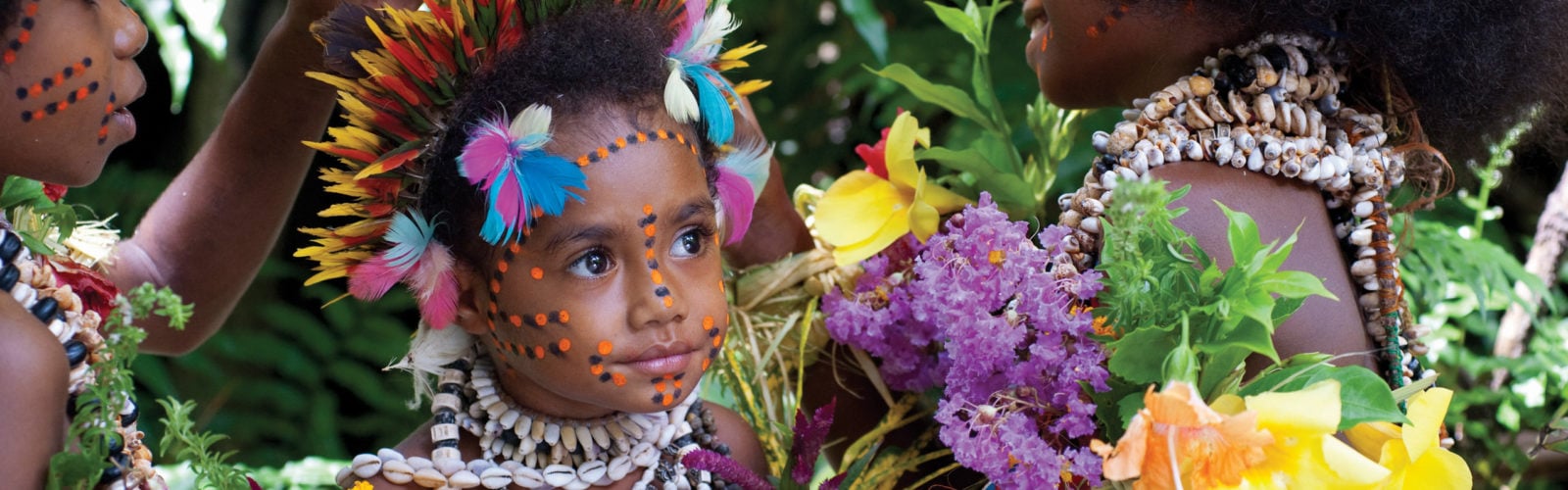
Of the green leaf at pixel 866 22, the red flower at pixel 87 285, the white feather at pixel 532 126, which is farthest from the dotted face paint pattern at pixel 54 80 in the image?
the green leaf at pixel 866 22

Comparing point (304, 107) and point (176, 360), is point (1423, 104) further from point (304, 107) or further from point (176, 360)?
point (176, 360)

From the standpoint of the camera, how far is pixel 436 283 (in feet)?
4.50

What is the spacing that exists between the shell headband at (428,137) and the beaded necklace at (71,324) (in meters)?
0.20

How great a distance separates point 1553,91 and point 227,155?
1.52 meters

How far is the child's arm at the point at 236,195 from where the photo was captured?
1.64 meters

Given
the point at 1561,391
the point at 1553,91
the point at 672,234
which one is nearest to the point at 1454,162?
the point at 1553,91

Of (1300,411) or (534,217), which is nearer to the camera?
(1300,411)

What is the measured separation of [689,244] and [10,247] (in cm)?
59

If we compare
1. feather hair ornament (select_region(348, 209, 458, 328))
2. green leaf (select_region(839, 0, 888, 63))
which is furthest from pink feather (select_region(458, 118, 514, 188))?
green leaf (select_region(839, 0, 888, 63))

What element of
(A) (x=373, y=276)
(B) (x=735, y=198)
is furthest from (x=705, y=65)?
(A) (x=373, y=276)

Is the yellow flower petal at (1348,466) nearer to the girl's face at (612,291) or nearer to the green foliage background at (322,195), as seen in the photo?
the girl's face at (612,291)

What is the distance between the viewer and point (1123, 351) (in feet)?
3.89

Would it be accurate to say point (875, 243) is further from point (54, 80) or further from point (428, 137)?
point (54, 80)

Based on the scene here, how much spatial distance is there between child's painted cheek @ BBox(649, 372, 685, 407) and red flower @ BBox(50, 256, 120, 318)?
0.52 meters
